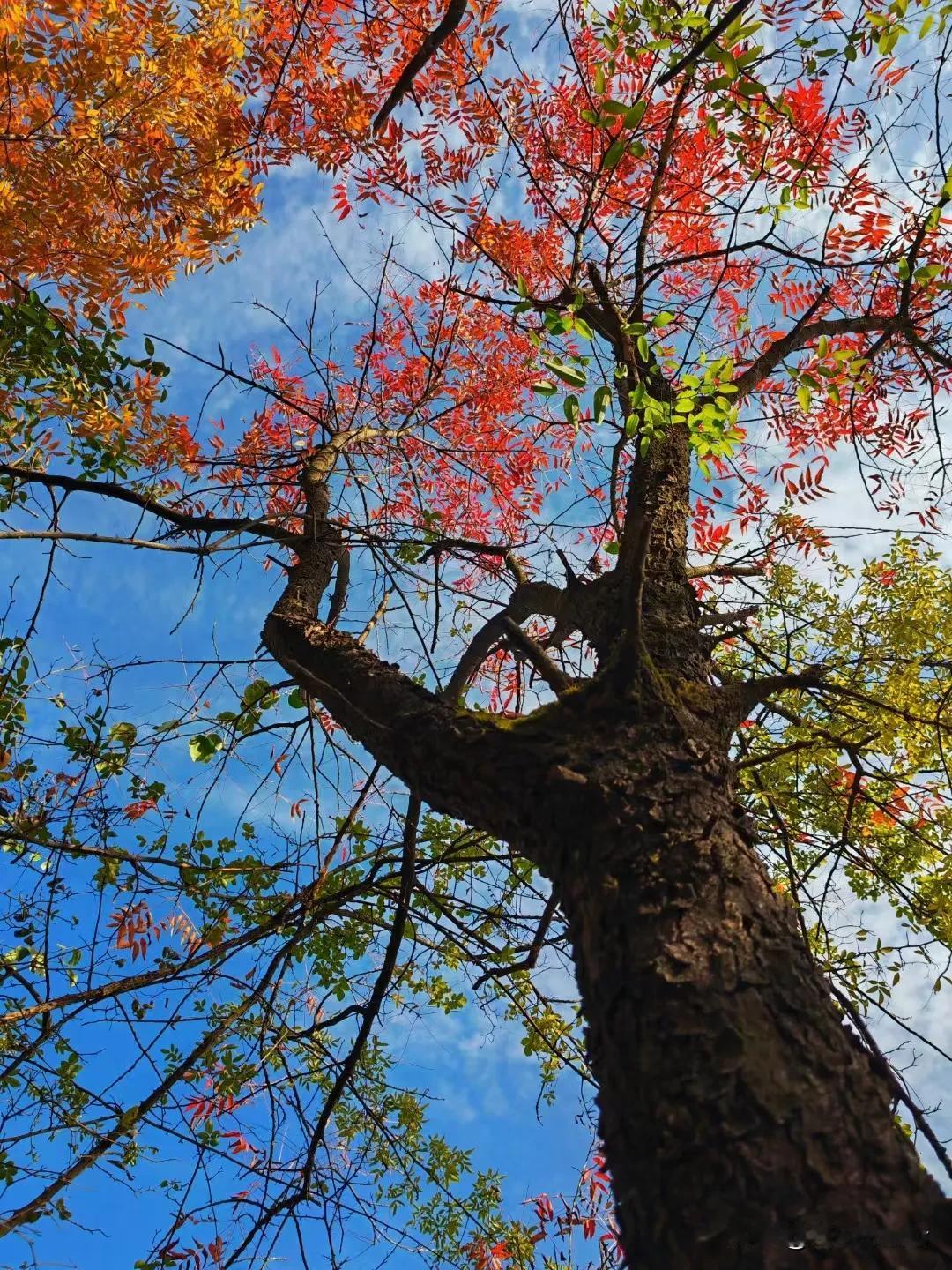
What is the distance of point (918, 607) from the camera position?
13.4ft

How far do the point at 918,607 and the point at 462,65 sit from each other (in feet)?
13.0

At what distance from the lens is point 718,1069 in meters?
1.29

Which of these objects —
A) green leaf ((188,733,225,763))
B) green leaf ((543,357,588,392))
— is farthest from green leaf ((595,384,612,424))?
green leaf ((188,733,225,763))

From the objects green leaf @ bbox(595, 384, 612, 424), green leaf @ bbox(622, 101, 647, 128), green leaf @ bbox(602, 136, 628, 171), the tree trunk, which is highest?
green leaf @ bbox(602, 136, 628, 171)

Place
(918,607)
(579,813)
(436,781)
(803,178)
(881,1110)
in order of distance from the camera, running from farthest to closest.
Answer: (918,607) < (803,178) < (436,781) < (579,813) < (881,1110)

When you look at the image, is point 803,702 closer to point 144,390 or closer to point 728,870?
point 728,870

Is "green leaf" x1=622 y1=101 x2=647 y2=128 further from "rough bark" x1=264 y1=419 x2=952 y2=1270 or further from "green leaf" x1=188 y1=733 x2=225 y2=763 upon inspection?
"green leaf" x1=188 y1=733 x2=225 y2=763

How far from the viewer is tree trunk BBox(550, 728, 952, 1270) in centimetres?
111

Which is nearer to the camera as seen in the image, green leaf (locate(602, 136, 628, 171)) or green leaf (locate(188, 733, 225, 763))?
green leaf (locate(602, 136, 628, 171))

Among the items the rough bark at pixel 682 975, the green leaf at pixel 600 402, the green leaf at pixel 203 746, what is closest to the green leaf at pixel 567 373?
the green leaf at pixel 600 402

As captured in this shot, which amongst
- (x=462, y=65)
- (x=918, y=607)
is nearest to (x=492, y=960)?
(x=918, y=607)

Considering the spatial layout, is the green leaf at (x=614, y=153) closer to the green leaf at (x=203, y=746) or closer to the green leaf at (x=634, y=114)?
the green leaf at (x=634, y=114)

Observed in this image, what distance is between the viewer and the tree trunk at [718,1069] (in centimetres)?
111

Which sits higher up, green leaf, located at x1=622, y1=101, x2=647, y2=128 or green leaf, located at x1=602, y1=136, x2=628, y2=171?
green leaf, located at x1=602, y1=136, x2=628, y2=171
